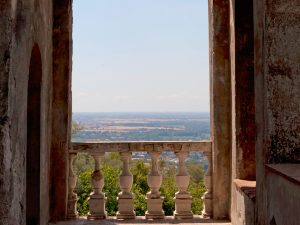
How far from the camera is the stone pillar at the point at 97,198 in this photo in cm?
779

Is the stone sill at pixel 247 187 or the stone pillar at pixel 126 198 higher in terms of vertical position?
the stone sill at pixel 247 187

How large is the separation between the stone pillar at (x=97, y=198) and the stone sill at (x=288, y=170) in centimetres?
364

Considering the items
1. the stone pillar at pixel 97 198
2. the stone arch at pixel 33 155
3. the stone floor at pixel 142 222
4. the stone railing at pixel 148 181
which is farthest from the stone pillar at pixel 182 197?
the stone arch at pixel 33 155

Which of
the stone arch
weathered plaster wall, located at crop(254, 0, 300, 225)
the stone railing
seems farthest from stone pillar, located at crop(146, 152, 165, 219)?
weathered plaster wall, located at crop(254, 0, 300, 225)

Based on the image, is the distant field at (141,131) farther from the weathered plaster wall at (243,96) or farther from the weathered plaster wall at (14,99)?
the weathered plaster wall at (14,99)

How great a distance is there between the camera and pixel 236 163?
7051 mm

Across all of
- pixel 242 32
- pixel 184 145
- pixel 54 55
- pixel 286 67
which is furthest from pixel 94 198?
pixel 286 67

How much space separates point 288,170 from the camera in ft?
13.9

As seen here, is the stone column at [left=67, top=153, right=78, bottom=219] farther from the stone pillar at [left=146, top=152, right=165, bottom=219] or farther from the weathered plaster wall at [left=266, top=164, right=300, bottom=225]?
the weathered plaster wall at [left=266, top=164, right=300, bottom=225]

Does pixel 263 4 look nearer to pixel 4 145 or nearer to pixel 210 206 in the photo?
pixel 4 145

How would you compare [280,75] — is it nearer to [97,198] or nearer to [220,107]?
[220,107]

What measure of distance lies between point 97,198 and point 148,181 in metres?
0.77

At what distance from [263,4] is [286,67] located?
0.61 metres

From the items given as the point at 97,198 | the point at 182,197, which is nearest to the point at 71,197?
the point at 97,198
